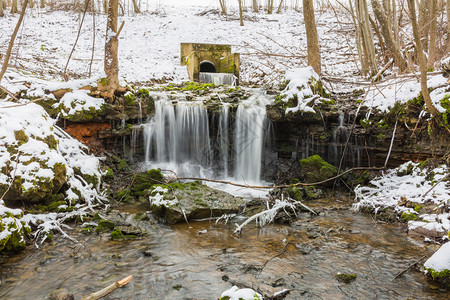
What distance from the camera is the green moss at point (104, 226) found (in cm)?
503

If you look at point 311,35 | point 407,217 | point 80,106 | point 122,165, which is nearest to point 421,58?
point 407,217

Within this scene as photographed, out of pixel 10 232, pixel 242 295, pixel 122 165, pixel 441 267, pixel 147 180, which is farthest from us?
pixel 122 165

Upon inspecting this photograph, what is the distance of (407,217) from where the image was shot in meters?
5.40

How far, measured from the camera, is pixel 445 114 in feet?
17.6

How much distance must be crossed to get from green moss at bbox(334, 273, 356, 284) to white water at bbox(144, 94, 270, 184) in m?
4.74

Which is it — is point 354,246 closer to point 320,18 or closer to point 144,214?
point 144,214

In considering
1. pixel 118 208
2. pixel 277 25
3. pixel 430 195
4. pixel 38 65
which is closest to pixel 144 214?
pixel 118 208

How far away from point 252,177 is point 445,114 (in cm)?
468

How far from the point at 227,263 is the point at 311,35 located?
23.3ft

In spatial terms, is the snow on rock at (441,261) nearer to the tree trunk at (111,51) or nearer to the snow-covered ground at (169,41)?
the tree trunk at (111,51)

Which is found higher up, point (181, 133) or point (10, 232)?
point (181, 133)

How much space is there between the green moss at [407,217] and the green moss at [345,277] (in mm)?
2257

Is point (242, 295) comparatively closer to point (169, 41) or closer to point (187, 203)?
point (187, 203)

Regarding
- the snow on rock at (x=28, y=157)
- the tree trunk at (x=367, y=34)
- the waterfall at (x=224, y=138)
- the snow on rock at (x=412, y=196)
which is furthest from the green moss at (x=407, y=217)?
the snow on rock at (x=28, y=157)
